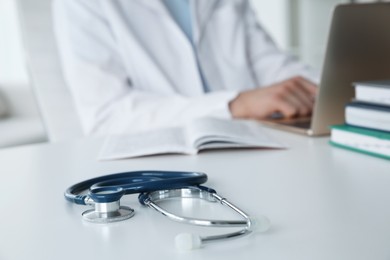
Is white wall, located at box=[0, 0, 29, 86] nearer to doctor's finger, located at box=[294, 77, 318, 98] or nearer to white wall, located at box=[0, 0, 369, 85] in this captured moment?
white wall, located at box=[0, 0, 369, 85]

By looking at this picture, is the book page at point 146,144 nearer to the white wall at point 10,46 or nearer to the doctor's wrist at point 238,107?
the doctor's wrist at point 238,107

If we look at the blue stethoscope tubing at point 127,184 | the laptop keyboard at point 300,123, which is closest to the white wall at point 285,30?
the laptop keyboard at point 300,123

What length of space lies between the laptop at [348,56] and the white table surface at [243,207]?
0.08 m

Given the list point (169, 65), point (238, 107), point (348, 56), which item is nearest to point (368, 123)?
point (348, 56)

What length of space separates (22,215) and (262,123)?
23.1 inches

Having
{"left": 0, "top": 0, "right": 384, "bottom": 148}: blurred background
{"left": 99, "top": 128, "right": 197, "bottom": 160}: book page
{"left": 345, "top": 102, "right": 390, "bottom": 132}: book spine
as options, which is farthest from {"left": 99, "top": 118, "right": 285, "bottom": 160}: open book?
{"left": 0, "top": 0, "right": 384, "bottom": 148}: blurred background

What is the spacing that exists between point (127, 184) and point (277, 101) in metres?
0.60

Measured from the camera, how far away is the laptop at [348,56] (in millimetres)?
863

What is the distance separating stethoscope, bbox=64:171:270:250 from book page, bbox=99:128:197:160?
0.19 metres

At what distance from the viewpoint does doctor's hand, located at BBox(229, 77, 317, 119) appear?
43.2 inches

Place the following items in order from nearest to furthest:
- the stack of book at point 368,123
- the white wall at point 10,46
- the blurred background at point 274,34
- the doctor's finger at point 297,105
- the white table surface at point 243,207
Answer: the white table surface at point 243,207 → the stack of book at point 368,123 → the doctor's finger at point 297,105 → the blurred background at point 274,34 → the white wall at point 10,46

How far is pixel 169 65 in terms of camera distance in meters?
1.51

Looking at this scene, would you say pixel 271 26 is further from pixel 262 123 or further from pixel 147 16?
pixel 262 123

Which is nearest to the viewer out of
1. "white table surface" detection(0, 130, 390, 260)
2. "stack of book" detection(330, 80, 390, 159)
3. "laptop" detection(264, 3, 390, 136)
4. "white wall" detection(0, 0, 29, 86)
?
"white table surface" detection(0, 130, 390, 260)
